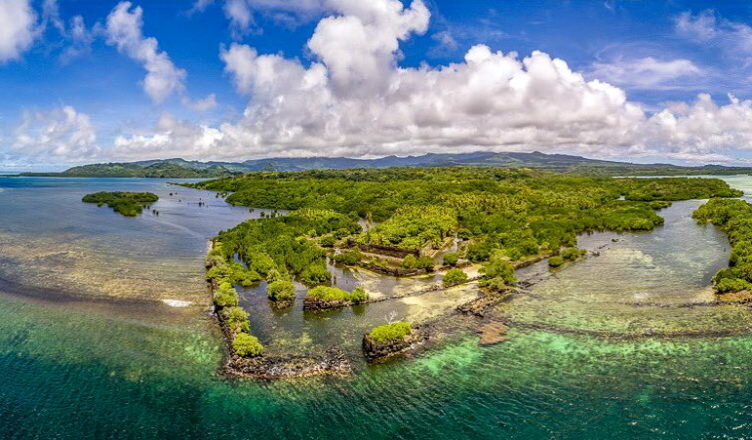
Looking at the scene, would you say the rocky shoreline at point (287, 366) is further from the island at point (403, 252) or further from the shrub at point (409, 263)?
the shrub at point (409, 263)

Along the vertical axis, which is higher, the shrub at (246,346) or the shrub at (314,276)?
the shrub at (314,276)

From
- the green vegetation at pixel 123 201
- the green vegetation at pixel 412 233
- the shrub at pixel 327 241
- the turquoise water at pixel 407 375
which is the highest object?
the green vegetation at pixel 123 201

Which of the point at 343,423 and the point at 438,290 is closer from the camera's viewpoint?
the point at 343,423

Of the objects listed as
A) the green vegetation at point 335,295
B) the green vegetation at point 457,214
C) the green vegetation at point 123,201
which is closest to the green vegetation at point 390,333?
the green vegetation at point 335,295

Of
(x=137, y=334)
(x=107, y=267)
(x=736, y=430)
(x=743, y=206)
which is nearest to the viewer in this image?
(x=736, y=430)

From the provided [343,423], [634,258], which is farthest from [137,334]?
[634,258]

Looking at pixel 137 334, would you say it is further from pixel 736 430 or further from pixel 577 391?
pixel 736 430

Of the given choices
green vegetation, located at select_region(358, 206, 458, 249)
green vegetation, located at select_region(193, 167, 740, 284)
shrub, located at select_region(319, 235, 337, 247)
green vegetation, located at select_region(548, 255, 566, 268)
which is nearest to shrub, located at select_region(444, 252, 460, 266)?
green vegetation, located at select_region(193, 167, 740, 284)

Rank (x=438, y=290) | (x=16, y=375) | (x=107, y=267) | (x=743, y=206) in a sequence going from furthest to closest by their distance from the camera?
(x=743, y=206)
(x=107, y=267)
(x=438, y=290)
(x=16, y=375)
